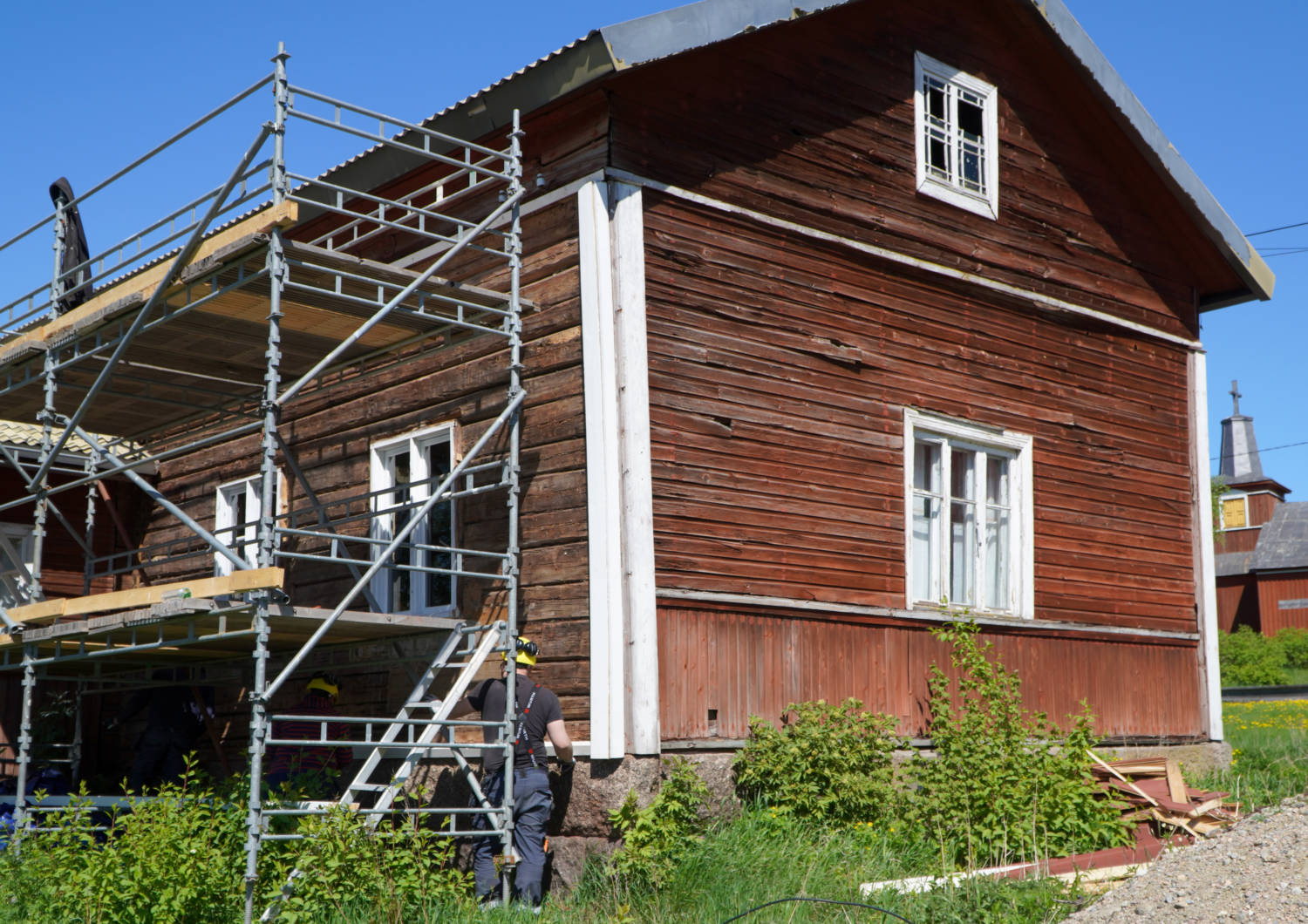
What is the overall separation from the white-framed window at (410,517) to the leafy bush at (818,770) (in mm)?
2847

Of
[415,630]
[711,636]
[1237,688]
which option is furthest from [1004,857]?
[1237,688]

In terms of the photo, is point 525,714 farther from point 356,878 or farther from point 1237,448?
point 1237,448

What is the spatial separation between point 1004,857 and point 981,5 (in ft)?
27.7

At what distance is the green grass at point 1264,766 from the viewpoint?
37.2ft

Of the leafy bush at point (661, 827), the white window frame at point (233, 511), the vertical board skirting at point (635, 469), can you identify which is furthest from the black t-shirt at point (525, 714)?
the white window frame at point (233, 511)

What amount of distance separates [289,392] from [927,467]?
6026 millimetres

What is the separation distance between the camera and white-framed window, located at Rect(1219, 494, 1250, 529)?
60406 mm

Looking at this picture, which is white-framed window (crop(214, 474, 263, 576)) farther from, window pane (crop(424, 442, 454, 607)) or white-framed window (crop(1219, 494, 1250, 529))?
white-framed window (crop(1219, 494, 1250, 529))

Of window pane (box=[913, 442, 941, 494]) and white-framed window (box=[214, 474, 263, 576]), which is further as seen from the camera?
white-framed window (box=[214, 474, 263, 576])

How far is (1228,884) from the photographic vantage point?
25.5 ft

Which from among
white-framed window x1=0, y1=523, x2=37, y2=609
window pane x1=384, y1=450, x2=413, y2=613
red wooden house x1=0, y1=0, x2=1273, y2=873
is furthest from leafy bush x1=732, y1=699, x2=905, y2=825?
white-framed window x1=0, y1=523, x2=37, y2=609

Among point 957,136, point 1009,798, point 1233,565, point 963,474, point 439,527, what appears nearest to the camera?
point 1009,798

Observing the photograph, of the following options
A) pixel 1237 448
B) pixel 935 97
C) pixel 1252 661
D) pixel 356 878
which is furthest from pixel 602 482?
pixel 1237 448

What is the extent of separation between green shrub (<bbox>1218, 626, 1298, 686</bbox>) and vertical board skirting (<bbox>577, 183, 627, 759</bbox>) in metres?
33.1
